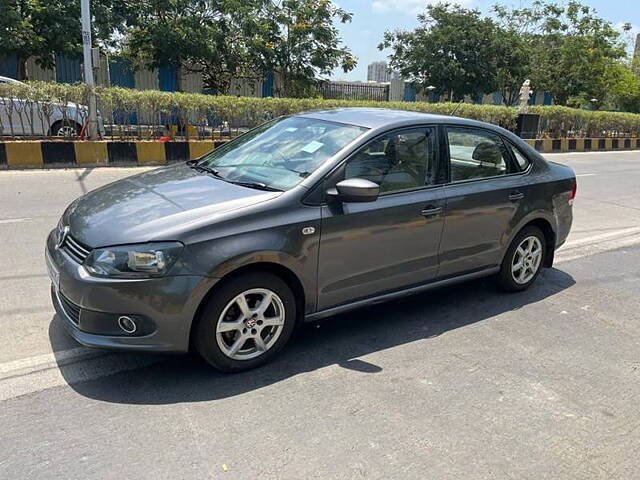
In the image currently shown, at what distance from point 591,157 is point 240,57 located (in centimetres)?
1330

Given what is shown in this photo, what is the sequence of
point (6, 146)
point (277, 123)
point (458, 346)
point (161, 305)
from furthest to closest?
point (6, 146), point (277, 123), point (458, 346), point (161, 305)

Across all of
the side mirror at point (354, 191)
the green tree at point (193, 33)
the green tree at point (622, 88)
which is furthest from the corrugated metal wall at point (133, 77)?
the green tree at point (622, 88)

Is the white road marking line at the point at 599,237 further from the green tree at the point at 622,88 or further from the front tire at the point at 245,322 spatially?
the green tree at the point at 622,88

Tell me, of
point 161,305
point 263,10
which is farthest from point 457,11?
point 161,305

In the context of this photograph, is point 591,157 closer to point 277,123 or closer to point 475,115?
point 475,115

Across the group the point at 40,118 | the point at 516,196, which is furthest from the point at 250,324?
the point at 40,118

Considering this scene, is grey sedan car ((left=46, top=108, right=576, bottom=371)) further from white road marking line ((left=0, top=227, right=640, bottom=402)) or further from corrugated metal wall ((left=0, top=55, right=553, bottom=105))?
corrugated metal wall ((left=0, top=55, right=553, bottom=105))

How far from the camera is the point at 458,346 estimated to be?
3994 mm

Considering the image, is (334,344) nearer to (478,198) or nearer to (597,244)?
(478,198)

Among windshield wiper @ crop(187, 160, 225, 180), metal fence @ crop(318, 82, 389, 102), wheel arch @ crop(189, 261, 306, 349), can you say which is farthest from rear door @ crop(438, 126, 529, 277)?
metal fence @ crop(318, 82, 389, 102)

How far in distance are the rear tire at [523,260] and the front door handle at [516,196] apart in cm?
33

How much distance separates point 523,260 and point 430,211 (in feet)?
4.64

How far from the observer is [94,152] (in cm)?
1106

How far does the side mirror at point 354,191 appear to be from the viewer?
351 cm
